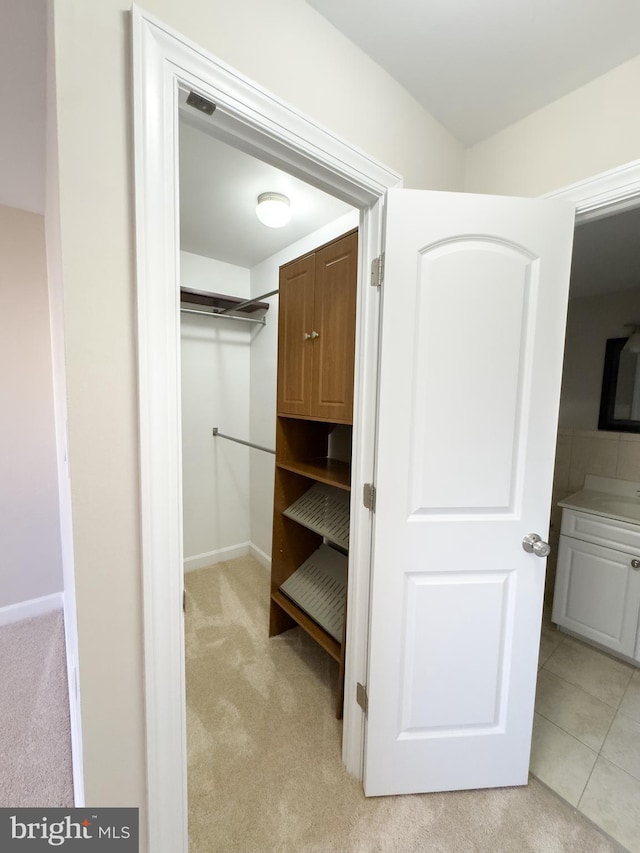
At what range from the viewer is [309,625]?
1701mm

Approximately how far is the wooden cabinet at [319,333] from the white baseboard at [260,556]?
5.04 feet

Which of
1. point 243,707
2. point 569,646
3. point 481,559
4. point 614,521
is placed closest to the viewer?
point 481,559

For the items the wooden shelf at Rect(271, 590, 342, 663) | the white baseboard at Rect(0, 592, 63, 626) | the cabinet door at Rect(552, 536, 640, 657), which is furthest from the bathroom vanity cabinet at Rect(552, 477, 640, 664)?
the white baseboard at Rect(0, 592, 63, 626)

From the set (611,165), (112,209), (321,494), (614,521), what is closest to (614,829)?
(614,521)

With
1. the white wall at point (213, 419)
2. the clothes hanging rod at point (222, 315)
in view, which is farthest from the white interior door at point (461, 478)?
the white wall at point (213, 419)

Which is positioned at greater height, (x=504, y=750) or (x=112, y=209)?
(x=112, y=209)

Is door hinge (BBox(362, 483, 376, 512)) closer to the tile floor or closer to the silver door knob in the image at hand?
the silver door knob

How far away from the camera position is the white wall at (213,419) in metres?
2.54

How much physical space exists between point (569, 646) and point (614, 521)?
853 mm

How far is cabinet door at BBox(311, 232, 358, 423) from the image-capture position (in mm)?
1357

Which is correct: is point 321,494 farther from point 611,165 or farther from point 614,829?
point 611,165

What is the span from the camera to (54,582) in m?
2.21

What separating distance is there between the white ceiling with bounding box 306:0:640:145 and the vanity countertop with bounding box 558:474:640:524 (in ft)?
6.87

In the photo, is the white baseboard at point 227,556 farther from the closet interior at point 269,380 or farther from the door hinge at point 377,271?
the door hinge at point 377,271
